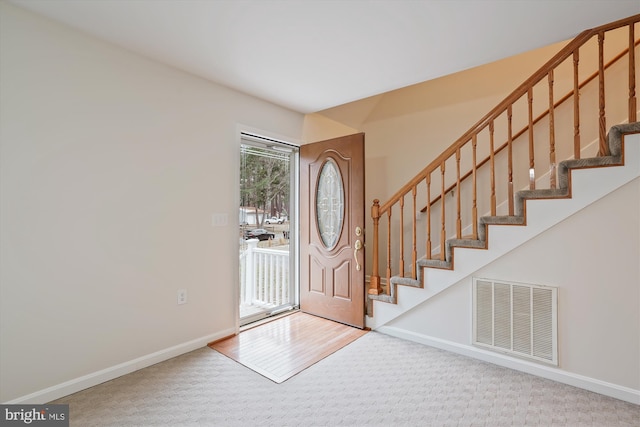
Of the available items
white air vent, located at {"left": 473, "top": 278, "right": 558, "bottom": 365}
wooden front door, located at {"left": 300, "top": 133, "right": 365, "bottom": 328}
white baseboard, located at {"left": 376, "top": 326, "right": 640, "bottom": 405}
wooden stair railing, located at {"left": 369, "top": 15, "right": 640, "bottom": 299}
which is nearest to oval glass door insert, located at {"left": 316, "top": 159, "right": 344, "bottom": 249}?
wooden front door, located at {"left": 300, "top": 133, "right": 365, "bottom": 328}

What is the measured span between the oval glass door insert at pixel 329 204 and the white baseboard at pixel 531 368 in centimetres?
116

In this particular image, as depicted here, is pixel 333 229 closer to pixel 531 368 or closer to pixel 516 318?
pixel 516 318

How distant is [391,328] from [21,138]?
3.15m

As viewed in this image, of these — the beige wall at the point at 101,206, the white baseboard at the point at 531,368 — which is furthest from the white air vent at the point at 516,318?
the beige wall at the point at 101,206

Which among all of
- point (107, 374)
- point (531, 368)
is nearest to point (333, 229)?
point (531, 368)

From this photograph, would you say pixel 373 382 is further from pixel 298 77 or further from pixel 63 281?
pixel 298 77

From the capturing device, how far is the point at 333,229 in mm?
3428

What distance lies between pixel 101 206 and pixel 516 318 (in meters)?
3.14

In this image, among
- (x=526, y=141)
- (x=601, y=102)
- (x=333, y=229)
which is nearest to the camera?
(x=601, y=102)

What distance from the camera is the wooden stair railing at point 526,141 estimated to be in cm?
221

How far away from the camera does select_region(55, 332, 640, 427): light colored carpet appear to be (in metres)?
1.79

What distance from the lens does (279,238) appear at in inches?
153

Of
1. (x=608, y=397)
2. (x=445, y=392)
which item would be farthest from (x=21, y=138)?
(x=608, y=397)

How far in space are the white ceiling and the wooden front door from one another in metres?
0.90
